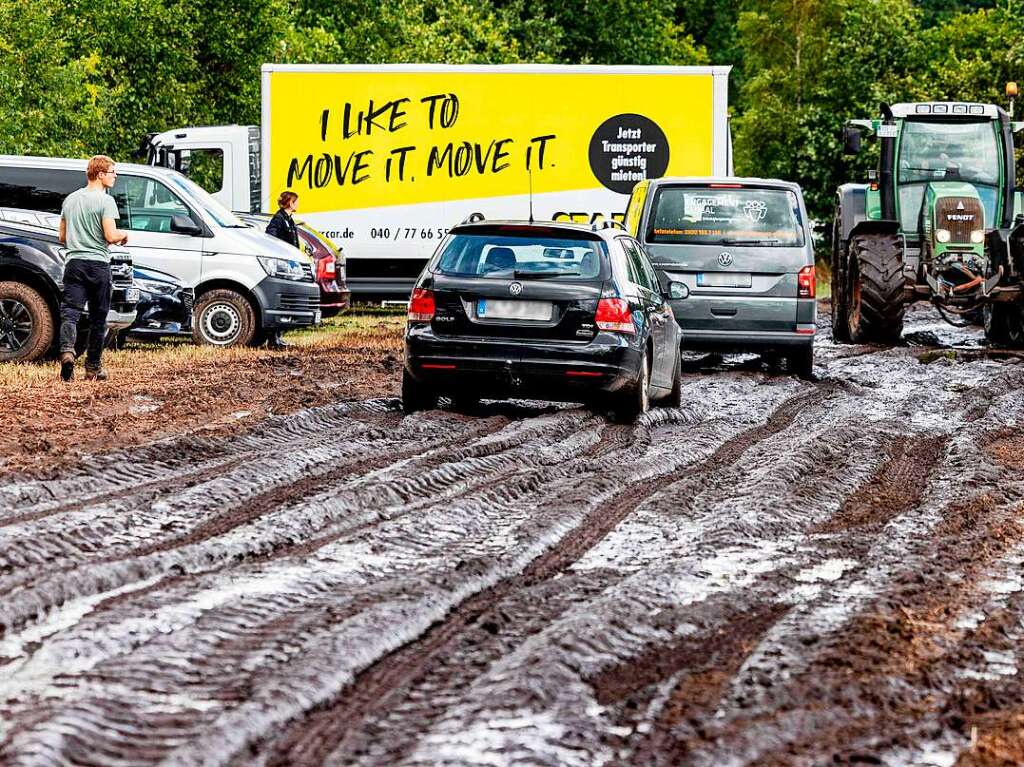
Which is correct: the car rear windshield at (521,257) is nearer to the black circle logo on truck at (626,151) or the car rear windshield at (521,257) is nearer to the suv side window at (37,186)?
the suv side window at (37,186)

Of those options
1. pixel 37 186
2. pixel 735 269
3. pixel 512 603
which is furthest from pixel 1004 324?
pixel 512 603

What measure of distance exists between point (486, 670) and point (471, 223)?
26.4ft

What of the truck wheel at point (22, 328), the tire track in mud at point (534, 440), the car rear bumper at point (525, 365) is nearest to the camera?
the tire track in mud at point (534, 440)

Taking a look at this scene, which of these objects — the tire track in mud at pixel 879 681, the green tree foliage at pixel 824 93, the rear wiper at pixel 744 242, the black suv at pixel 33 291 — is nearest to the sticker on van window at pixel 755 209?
the rear wiper at pixel 744 242

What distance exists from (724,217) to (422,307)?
5600mm

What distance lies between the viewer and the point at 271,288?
1958 centimetres

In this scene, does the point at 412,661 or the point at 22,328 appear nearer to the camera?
the point at 412,661

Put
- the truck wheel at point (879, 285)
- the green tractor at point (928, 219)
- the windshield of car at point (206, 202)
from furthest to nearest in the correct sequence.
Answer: the green tractor at point (928, 219)
the truck wheel at point (879, 285)
the windshield of car at point (206, 202)

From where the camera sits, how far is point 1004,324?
21.7m

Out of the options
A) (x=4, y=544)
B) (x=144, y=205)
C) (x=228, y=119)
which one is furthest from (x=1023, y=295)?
(x=228, y=119)

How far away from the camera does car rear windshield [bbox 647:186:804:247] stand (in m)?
17.5

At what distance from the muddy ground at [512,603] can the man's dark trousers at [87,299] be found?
399cm

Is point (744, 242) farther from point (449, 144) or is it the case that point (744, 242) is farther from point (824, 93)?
point (824, 93)

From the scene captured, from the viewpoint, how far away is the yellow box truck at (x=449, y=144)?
2664 cm
